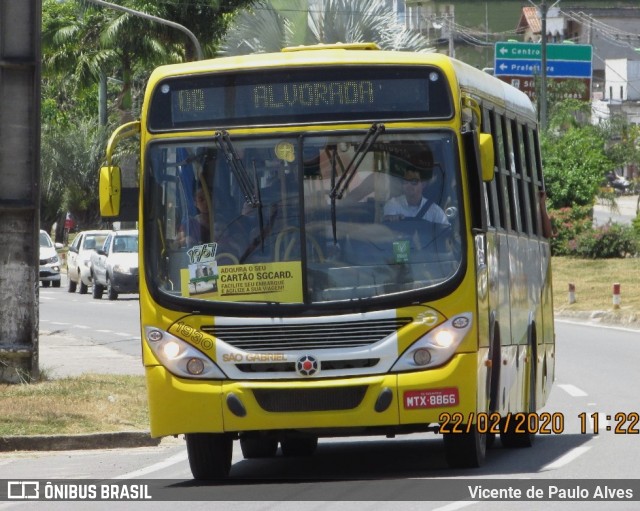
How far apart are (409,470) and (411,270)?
1.68 metres

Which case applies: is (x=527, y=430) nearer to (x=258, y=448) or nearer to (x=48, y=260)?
(x=258, y=448)

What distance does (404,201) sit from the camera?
1053cm

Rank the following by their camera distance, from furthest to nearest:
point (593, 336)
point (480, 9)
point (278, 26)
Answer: point (480, 9), point (278, 26), point (593, 336)

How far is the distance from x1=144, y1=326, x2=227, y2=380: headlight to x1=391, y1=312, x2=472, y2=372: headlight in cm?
117

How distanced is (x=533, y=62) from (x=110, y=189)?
52563 millimetres

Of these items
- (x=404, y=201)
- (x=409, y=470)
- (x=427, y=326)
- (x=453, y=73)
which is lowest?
(x=409, y=470)

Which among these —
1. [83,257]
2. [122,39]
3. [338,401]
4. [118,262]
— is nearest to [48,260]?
[83,257]

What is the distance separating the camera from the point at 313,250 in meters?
10.5

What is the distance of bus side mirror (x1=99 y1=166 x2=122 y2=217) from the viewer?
1102cm

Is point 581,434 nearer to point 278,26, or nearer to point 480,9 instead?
point 278,26

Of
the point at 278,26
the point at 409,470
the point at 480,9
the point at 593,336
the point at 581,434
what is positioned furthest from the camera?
the point at 480,9

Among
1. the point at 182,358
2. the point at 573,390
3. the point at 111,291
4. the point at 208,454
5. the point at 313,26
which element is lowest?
the point at 111,291

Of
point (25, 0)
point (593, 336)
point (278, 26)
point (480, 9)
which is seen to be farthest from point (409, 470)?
point (480, 9)

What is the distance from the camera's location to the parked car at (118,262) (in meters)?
40.2
